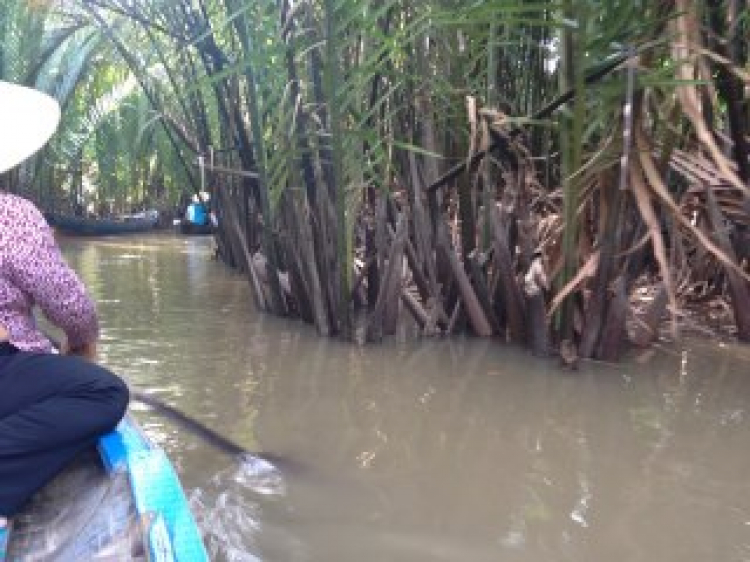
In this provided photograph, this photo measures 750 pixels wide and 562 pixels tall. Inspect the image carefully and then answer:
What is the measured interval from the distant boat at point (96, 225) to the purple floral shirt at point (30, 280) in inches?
509

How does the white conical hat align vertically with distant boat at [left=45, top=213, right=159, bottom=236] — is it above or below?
above

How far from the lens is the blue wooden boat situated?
1372 mm

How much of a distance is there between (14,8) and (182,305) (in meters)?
6.03

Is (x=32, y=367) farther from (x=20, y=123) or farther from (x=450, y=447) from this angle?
(x=450, y=447)

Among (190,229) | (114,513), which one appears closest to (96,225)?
(190,229)

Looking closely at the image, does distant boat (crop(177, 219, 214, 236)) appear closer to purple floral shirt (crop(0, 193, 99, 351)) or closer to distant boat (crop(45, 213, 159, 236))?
distant boat (crop(45, 213, 159, 236))

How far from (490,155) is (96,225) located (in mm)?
12864

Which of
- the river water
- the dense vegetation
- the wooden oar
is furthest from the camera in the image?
the dense vegetation

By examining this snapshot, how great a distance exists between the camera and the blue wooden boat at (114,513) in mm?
1372

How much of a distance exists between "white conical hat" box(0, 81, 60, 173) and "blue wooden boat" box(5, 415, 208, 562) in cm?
65

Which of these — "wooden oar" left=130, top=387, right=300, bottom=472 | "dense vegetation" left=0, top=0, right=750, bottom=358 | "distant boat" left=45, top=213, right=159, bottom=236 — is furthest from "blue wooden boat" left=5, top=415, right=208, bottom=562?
"distant boat" left=45, top=213, right=159, bottom=236

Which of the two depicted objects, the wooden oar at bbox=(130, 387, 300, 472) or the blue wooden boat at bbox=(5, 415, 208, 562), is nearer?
the blue wooden boat at bbox=(5, 415, 208, 562)

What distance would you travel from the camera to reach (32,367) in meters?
1.75

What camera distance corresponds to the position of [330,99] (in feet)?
11.1
